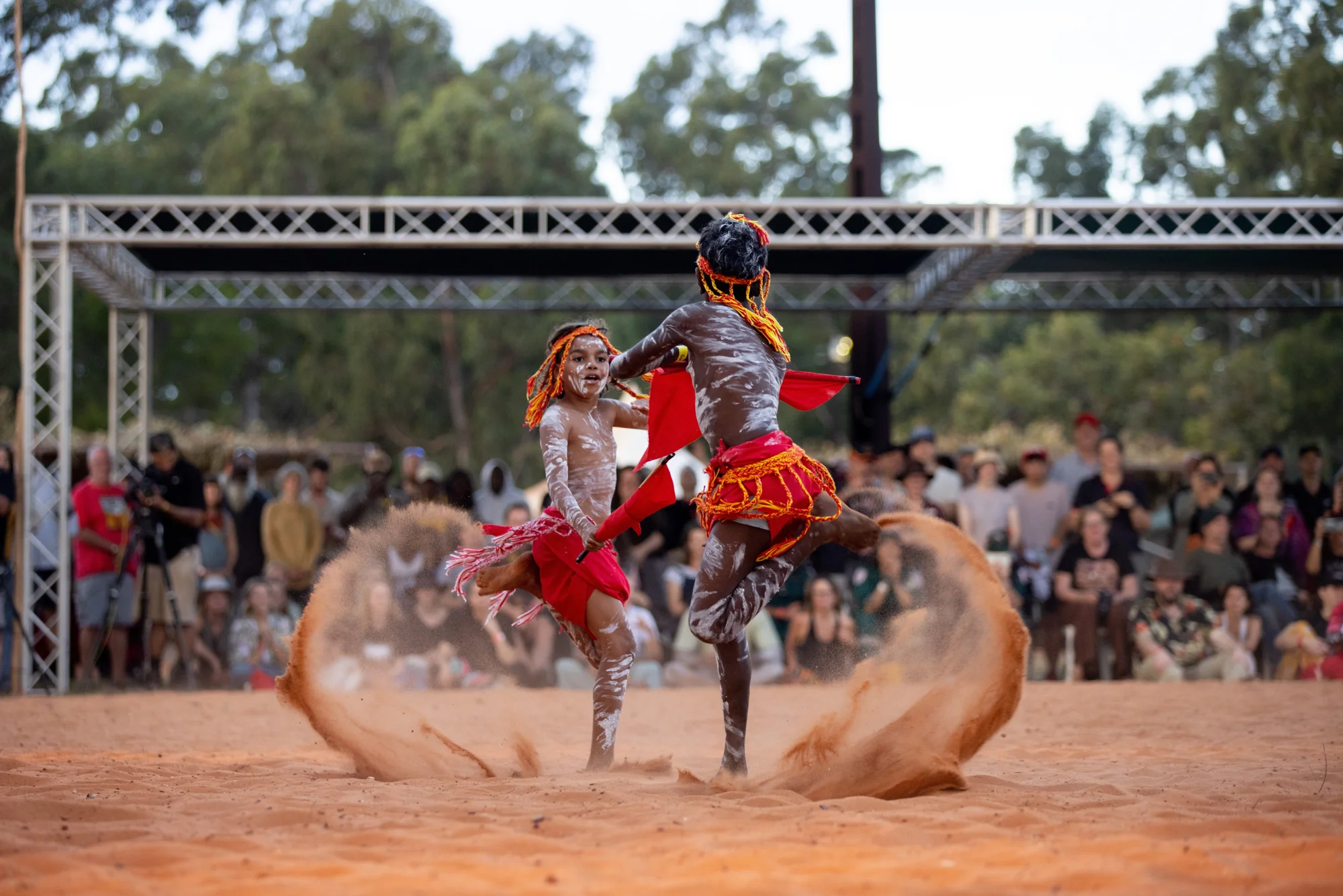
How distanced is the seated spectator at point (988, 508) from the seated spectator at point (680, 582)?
2124mm

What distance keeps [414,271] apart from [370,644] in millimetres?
3925

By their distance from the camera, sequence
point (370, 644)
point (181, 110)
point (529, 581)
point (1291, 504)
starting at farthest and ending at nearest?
point (181, 110) → point (1291, 504) → point (370, 644) → point (529, 581)

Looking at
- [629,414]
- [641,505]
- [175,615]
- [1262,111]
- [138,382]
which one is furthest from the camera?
[1262,111]

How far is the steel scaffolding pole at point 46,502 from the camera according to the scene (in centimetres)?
1039

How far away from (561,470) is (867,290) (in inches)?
402

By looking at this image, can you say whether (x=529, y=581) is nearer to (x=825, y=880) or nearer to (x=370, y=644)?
(x=825, y=880)

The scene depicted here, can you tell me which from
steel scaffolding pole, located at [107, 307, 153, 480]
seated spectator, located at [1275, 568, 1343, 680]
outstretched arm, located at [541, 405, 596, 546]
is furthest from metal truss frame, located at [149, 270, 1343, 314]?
outstretched arm, located at [541, 405, 596, 546]

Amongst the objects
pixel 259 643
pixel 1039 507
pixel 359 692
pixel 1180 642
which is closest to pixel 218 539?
pixel 259 643

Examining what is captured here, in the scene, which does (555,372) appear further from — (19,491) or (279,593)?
(19,491)

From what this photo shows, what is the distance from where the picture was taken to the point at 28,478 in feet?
34.6

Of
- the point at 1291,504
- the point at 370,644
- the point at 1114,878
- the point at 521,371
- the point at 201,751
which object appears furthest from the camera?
the point at 521,371

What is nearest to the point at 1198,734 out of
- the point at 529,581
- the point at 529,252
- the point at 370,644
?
the point at 529,581

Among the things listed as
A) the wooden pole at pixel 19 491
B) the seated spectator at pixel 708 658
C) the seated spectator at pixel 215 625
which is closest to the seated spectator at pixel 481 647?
the seated spectator at pixel 708 658

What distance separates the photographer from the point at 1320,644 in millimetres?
10734
